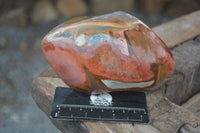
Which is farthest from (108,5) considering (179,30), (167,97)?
(167,97)

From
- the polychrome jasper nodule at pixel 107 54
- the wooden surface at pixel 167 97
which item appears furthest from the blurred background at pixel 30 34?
the polychrome jasper nodule at pixel 107 54

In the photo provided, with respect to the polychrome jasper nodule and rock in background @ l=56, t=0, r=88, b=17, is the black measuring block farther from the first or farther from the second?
rock in background @ l=56, t=0, r=88, b=17

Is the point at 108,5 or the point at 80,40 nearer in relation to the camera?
the point at 80,40

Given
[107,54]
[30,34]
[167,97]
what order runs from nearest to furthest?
[107,54], [167,97], [30,34]

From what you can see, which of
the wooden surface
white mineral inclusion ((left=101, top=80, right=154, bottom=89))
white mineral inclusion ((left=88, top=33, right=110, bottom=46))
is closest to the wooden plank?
the wooden surface

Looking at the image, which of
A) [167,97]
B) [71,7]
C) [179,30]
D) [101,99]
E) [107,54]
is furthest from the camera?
[71,7]

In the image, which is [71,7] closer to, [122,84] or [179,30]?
Answer: [179,30]

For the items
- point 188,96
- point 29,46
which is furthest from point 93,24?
point 29,46
